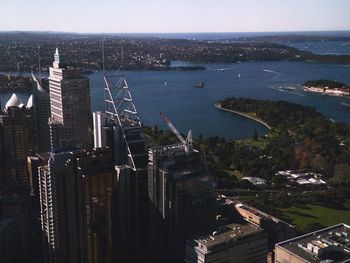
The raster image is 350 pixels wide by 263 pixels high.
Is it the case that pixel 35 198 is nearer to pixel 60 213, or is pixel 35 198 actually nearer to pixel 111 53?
pixel 60 213

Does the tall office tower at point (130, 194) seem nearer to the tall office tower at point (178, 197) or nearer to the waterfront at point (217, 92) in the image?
the tall office tower at point (178, 197)

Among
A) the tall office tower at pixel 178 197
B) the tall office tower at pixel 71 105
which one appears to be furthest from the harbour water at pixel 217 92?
the tall office tower at pixel 178 197

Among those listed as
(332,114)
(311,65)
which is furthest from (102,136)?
(311,65)

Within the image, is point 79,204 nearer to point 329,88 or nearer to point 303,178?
point 303,178

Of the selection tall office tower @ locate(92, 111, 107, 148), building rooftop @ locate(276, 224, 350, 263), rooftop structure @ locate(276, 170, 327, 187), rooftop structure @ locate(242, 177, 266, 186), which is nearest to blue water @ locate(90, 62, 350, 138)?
rooftop structure @ locate(276, 170, 327, 187)

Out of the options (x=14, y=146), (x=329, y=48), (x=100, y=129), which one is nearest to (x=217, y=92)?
(x=14, y=146)

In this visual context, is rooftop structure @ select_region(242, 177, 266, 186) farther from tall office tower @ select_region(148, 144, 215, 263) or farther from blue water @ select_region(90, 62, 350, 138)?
blue water @ select_region(90, 62, 350, 138)
